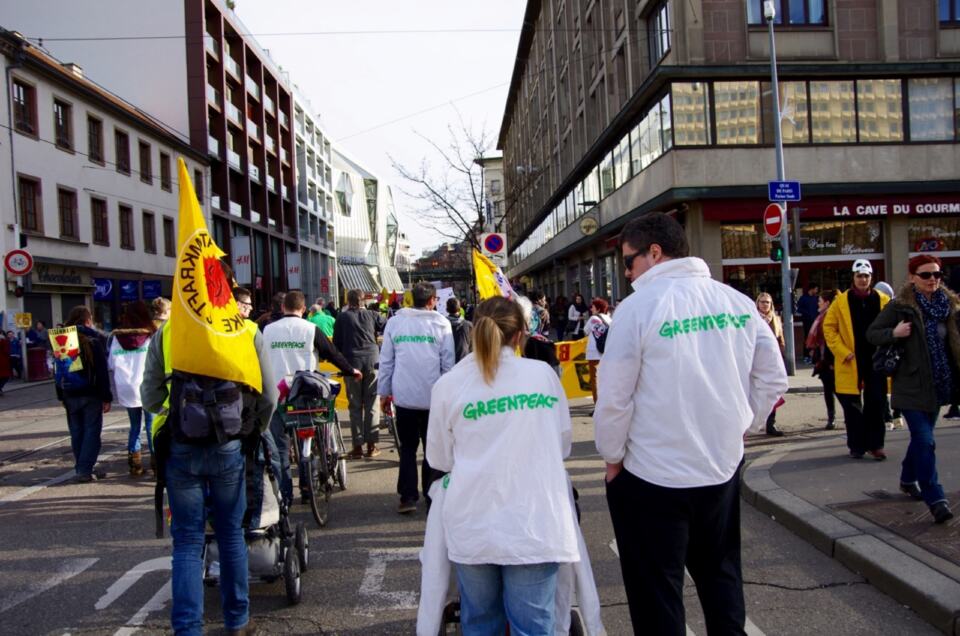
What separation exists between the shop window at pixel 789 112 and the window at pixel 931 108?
114 inches

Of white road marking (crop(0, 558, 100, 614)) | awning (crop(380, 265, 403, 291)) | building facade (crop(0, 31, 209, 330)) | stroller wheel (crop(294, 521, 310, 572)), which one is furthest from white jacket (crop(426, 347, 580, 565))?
awning (crop(380, 265, 403, 291))

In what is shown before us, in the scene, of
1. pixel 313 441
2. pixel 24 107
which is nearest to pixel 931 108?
pixel 313 441

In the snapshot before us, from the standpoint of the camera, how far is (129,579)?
4.89 metres

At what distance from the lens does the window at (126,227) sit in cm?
3092

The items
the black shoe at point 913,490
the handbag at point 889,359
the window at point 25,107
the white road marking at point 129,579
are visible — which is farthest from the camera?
the window at point 25,107

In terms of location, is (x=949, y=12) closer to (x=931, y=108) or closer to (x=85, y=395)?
(x=931, y=108)

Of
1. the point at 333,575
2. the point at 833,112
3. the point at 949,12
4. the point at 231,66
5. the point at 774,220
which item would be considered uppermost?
the point at 231,66

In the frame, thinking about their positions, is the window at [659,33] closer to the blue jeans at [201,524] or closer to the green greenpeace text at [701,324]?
the green greenpeace text at [701,324]

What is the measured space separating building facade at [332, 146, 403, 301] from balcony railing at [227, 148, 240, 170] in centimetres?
2545

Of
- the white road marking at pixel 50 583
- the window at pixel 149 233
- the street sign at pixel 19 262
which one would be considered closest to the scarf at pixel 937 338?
the white road marking at pixel 50 583

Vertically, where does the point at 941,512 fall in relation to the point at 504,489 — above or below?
below

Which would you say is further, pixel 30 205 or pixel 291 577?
pixel 30 205

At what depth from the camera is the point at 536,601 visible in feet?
8.76

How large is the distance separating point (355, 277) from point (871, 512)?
76794 mm
